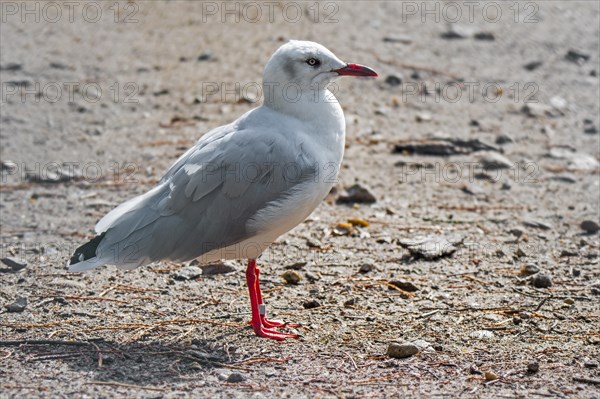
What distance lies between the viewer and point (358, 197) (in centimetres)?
799

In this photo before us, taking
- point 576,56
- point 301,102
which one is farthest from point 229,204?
point 576,56

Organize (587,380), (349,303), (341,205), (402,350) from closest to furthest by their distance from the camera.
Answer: (587,380)
(402,350)
(349,303)
(341,205)

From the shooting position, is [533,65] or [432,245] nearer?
[432,245]

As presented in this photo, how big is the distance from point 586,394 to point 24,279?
149 inches

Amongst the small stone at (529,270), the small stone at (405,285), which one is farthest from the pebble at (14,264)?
the small stone at (529,270)

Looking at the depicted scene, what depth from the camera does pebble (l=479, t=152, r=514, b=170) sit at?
8.86m

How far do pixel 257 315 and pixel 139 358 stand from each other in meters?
0.82

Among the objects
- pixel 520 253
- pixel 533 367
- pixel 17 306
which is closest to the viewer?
pixel 533 367

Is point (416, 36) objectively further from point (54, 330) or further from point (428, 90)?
point (54, 330)

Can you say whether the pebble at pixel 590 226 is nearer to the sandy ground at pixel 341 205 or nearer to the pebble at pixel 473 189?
the sandy ground at pixel 341 205

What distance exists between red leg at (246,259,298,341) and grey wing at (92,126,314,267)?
1.04 feet

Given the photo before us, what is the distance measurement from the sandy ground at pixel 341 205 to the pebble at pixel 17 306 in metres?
0.01

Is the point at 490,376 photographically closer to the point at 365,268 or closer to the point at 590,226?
the point at 365,268

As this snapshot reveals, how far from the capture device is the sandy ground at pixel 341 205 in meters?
5.12
